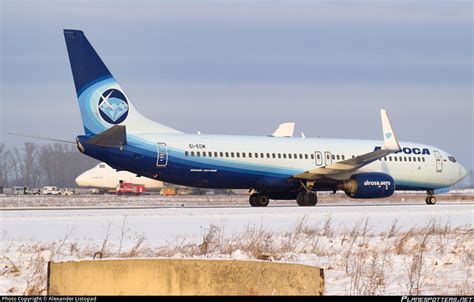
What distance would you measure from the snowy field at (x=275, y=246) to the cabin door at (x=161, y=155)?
7.60 metres

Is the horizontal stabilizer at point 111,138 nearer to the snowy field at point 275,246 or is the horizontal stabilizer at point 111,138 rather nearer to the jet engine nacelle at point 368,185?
the snowy field at point 275,246

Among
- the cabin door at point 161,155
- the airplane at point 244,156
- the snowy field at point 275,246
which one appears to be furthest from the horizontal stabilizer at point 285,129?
the snowy field at point 275,246

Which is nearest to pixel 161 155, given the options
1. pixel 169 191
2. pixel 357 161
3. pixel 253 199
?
pixel 253 199

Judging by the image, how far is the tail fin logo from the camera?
1369 inches

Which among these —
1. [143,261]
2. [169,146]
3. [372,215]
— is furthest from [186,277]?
[169,146]

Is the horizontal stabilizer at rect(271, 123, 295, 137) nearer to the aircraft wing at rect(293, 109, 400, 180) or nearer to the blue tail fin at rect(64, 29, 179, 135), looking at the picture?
the aircraft wing at rect(293, 109, 400, 180)

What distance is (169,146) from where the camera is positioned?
35.1 metres

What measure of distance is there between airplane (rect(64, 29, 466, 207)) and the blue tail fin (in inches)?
1.5

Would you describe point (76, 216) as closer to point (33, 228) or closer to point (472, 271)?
point (33, 228)

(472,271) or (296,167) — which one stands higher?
(296,167)

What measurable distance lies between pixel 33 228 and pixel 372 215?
11319mm

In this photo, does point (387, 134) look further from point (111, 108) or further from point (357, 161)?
point (111, 108)

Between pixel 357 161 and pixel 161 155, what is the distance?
8899 millimetres

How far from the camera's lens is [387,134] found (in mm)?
39125
